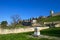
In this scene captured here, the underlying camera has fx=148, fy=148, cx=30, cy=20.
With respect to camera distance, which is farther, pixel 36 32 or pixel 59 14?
pixel 59 14

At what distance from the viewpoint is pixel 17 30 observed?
3453 centimetres

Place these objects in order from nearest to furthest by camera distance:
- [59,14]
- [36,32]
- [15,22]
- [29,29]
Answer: [36,32]
[29,29]
[15,22]
[59,14]

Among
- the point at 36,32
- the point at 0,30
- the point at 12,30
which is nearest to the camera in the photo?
the point at 36,32

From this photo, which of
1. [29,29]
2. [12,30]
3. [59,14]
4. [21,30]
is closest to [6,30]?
[12,30]

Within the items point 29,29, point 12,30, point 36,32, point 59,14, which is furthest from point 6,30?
point 59,14

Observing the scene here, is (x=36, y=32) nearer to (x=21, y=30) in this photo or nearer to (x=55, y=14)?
(x=21, y=30)

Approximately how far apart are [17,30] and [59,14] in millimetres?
63939

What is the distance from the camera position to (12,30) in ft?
108

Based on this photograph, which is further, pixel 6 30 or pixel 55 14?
pixel 55 14

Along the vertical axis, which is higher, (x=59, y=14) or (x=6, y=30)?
(x=59, y=14)

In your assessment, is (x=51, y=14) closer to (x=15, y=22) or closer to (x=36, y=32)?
(x=15, y=22)

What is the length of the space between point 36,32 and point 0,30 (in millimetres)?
12179

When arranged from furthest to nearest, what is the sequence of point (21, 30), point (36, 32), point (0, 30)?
point (21, 30)
point (0, 30)
point (36, 32)

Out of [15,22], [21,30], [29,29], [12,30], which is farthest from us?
[15,22]
